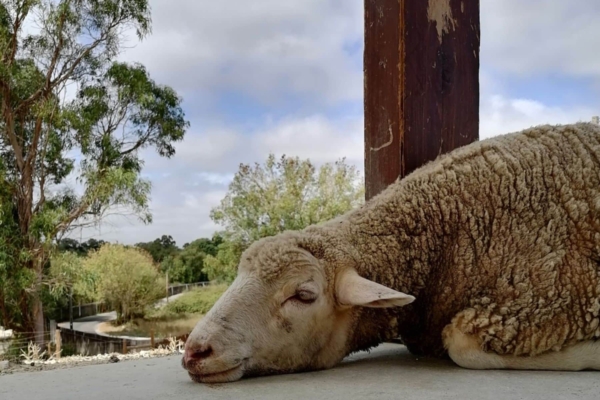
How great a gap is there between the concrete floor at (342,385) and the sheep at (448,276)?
10cm

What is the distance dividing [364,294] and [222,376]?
1.87 feet

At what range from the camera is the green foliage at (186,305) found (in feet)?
101

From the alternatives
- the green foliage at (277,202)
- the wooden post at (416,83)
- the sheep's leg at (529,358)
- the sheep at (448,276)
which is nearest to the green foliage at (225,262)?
the green foliage at (277,202)

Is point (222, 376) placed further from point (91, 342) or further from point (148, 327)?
point (148, 327)

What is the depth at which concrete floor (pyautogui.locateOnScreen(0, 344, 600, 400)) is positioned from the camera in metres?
1.75

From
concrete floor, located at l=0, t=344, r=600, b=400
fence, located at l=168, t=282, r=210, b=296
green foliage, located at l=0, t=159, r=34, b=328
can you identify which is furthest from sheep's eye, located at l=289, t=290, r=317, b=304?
fence, located at l=168, t=282, r=210, b=296

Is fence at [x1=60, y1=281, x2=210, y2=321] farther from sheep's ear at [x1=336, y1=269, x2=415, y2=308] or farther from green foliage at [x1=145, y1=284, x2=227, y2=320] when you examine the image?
sheep's ear at [x1=336, y1=269, x2=415, y2=308]

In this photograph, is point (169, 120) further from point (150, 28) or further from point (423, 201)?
point (423, 201)

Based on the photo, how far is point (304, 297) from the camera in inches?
87.3

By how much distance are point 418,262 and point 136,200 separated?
16895mm

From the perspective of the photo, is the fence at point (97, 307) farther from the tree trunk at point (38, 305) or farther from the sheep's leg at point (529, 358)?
the sheep's leg at point (529, 358)

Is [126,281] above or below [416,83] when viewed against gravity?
below

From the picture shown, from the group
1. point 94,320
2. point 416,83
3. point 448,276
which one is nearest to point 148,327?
point 94,320

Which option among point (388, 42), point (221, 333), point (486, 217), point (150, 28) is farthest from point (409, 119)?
point (150, 28)
